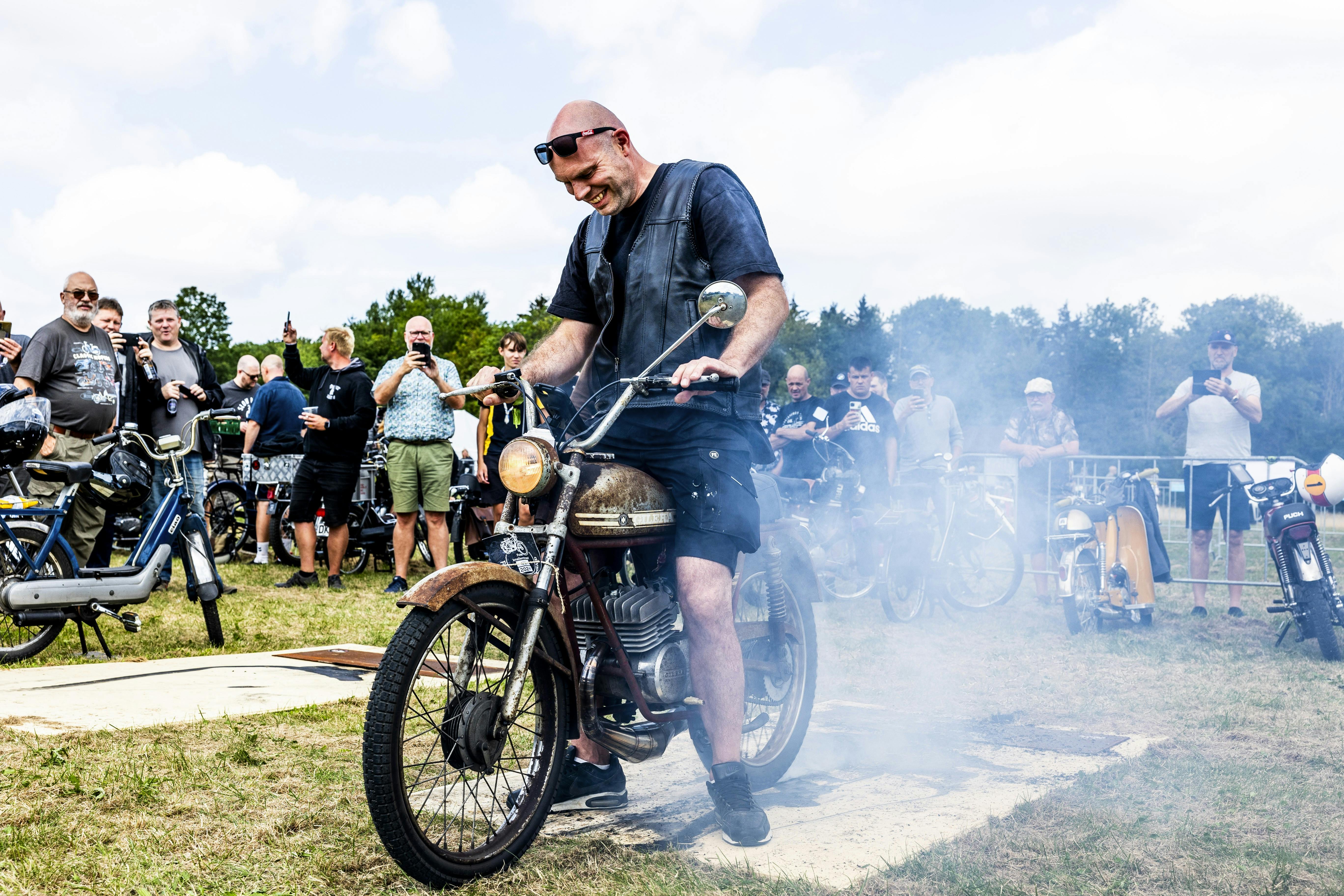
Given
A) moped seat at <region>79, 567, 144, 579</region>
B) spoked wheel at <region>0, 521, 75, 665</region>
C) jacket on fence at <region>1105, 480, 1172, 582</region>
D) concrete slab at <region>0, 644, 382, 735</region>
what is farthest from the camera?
jacket on fence at <region>1105, 480, 1172, 582</region>

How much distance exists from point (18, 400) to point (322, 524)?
5.24 m

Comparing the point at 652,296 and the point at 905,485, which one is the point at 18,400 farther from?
the point at 905,485

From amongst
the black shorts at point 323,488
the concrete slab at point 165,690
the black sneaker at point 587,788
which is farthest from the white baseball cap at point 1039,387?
the black sneaker at point 587,788

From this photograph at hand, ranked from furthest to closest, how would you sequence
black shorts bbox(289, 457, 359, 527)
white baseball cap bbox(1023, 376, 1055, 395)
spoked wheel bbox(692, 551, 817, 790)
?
white baseball cap bbox(1023, 376, 1055, 395), black shorts bbox(289, 457, 359, 527), spoked wheel bbox(692, 551, 817, 790)

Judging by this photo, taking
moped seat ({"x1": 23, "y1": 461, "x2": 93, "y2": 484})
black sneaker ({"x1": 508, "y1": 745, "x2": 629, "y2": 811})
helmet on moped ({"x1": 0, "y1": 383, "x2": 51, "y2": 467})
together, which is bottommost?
black sneaker ({"x1": 508, "y1": 745, "x2": 629, "y2": 811})

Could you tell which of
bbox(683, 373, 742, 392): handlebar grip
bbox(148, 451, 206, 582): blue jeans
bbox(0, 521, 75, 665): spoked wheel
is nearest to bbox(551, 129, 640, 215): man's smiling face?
bbox(683, 373, 742, 392): handlebar grip

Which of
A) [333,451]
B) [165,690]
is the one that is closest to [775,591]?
[165,690]

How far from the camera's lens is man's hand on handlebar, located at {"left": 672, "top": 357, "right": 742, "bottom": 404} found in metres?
2.70

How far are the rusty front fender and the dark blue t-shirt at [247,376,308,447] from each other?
803 cm

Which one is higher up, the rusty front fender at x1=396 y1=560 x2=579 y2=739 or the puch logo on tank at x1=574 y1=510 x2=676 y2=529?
the puch logo on tank at x1=574 y1=510 x2=676 y2=529

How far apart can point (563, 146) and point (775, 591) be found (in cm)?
149

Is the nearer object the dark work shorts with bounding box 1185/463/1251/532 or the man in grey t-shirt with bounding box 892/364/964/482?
the dark work shorts with bounding box 1185/463/1251/532

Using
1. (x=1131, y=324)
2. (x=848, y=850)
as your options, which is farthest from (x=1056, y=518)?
(x=1131, y=324)

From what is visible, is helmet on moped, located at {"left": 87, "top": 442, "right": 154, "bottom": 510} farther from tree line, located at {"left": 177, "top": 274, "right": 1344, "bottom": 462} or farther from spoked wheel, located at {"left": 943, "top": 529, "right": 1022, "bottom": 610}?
tree line, located at {"left": 177, "top": 274, "right": 1344, "bottom": 462}
